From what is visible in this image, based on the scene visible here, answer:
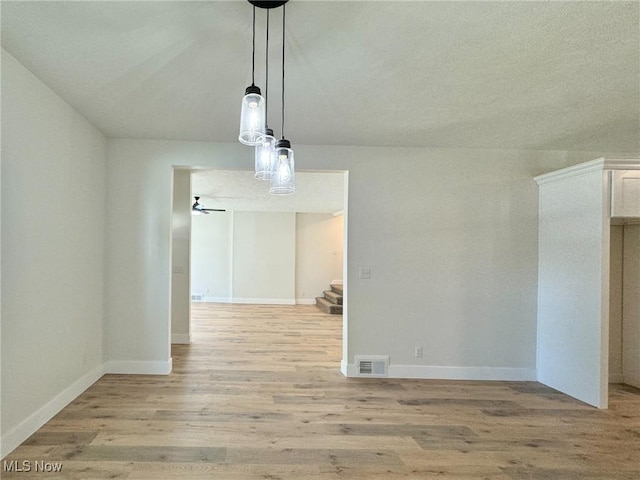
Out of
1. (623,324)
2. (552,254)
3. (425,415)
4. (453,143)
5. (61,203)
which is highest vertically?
(453,143)

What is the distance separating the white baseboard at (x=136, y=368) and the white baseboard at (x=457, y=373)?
1.98 metres

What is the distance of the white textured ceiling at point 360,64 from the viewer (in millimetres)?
1938

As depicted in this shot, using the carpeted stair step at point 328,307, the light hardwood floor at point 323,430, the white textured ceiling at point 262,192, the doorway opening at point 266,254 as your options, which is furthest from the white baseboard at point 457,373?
the doorway opening at point 266,254

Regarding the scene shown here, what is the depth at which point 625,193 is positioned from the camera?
3391 mm

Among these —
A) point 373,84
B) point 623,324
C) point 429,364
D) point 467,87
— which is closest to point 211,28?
point 373,84

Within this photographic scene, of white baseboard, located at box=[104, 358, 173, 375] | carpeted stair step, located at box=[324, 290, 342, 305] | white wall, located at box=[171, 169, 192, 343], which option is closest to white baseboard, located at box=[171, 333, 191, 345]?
white wall, located at box=[171, 169, 192, 343]

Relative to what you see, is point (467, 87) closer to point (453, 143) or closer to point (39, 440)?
point (453, 143)

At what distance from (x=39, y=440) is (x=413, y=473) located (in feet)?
8.15

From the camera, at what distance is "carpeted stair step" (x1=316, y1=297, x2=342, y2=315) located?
850cm

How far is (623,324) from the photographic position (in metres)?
4.13

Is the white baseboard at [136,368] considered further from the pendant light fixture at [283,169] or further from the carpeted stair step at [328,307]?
the carpeted stair step at [328,307]

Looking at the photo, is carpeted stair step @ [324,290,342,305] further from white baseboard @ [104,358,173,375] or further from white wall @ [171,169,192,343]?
white baseboard @ [104,358,173,375]

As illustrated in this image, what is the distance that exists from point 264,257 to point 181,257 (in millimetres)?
4888

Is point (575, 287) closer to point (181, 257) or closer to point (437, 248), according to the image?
point (437, 248)
